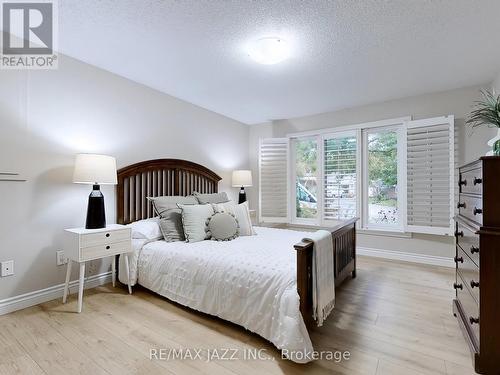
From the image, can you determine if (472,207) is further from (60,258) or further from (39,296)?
(39,296)

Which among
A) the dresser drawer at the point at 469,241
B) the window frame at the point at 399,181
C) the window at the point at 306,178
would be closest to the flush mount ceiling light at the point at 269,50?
the dresser drawer at the point at 469,241

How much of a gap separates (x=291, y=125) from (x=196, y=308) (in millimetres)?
3579

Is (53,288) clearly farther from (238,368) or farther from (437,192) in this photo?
(437,192)

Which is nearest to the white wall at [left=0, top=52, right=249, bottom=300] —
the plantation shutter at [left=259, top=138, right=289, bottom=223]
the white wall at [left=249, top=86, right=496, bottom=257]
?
the plantation shutter at [left=259, top=138, right=289, bottom=223]

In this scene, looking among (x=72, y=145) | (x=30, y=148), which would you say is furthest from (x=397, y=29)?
(x=30, y=148)

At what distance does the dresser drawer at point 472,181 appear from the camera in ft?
5.09

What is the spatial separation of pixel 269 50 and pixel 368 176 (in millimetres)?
2661

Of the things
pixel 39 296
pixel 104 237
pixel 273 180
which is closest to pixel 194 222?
pixel 104 237

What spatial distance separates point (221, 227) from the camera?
9.25 ft

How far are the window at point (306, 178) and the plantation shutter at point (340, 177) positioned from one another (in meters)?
0.21

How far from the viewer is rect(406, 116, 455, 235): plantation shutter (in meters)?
3.43

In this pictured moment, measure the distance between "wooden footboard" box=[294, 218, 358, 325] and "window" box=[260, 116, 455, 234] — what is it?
3.60 ft

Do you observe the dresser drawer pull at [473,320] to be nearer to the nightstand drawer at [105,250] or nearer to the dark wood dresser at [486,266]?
the dark wood dresser at [486,266]

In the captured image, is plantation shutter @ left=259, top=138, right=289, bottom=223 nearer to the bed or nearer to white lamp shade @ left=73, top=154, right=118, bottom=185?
the bed
